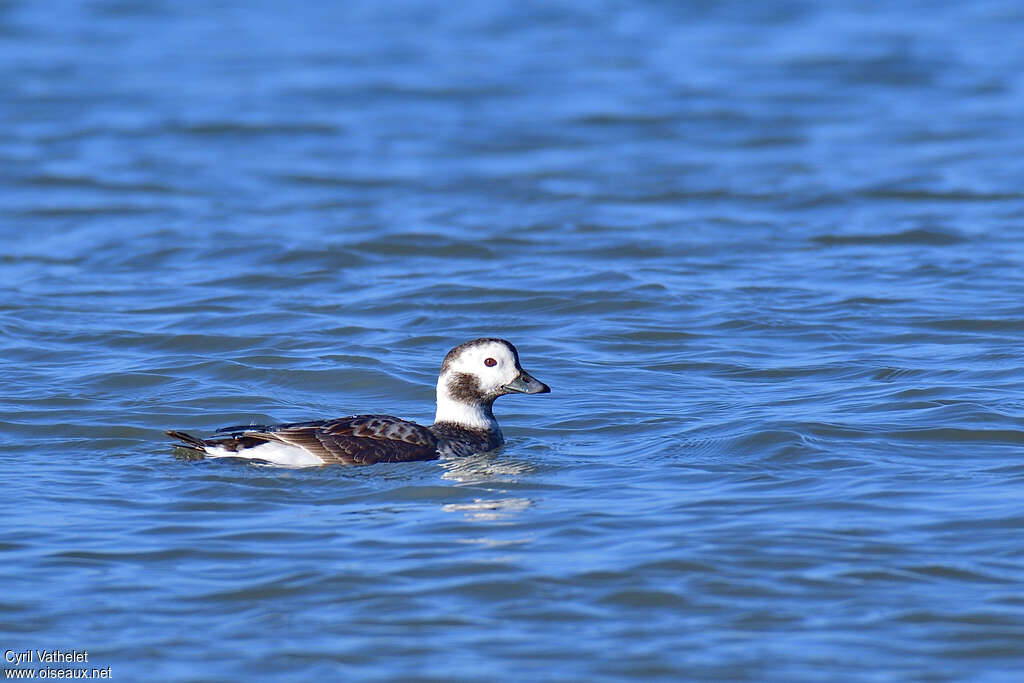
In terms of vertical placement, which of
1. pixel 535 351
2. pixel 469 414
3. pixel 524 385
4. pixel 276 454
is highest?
pixel 535 351

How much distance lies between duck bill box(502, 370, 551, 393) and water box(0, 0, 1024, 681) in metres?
0.36

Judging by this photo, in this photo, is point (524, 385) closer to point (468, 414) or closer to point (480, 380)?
point (480, 380)

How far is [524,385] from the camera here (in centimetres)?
989

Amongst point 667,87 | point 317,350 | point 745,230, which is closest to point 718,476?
point 317,350

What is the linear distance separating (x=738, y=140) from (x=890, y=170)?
288 cm

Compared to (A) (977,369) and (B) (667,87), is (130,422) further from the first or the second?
(B) (667,87)

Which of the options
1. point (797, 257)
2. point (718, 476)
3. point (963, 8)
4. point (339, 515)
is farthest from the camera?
point (963, 8)

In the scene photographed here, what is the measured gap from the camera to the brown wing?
9.05 m

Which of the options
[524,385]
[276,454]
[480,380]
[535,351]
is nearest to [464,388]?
[480,380]

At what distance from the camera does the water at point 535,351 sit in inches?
267

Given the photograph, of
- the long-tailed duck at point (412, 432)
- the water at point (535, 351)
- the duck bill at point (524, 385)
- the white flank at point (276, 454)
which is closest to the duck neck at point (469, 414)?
Answer: the long-tailed duck at point (412, 432)

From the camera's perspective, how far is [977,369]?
37.8 feet

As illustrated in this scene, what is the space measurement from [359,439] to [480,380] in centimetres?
108

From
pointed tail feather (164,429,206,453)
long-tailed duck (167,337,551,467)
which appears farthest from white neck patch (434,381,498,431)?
pointed tail feather (164,429,206,453)
